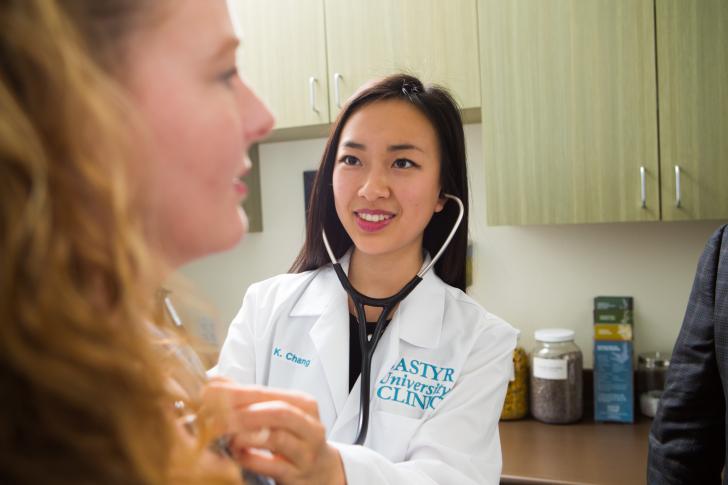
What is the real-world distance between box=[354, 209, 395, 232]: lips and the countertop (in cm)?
84

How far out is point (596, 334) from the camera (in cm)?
204

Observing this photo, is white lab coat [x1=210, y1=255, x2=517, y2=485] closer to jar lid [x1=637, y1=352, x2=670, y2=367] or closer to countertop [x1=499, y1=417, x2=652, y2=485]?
countertop [x1=499, y1=417, x2=652, y2=485]

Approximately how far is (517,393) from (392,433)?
1.06 meters

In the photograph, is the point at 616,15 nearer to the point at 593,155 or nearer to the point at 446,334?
the point at 593,155

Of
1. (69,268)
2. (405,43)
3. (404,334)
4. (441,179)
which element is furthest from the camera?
(405,43)

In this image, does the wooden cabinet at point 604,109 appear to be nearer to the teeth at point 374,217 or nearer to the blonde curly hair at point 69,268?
the teeth at point 374,217

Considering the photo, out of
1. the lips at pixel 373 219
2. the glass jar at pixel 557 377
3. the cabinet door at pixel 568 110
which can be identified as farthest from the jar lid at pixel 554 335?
the lips at pixel 373 219

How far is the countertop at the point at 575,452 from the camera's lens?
1627mm

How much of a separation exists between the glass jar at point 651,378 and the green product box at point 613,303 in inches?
6.8

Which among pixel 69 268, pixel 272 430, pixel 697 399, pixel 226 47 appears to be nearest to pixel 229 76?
pixel 226 47

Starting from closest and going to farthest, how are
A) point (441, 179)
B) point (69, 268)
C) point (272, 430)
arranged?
1. point (69, 268)
2. point (272, 430)
3. point (441, 179)

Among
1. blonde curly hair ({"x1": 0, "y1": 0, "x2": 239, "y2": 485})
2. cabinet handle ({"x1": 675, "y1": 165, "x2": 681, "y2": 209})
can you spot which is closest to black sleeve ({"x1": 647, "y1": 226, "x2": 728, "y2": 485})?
cabinet handle ({"x1": 675, "y1": 165, "x2": 681, "y2": 209})

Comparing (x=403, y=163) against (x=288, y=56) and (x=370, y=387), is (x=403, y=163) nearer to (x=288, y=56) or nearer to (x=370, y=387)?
(x=370, y=387)

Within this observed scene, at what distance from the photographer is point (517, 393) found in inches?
81.4
